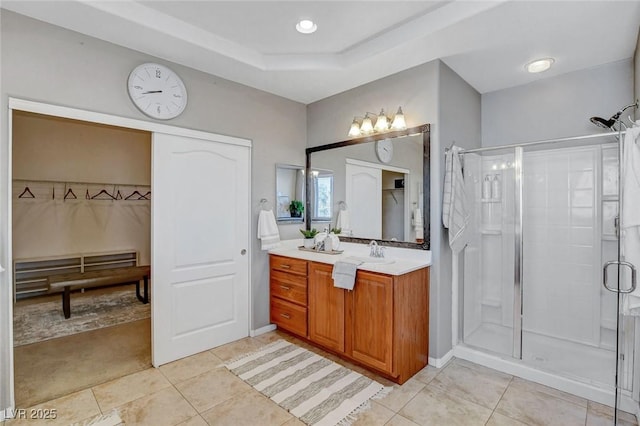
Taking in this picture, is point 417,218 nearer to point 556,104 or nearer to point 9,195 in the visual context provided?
point 556,104

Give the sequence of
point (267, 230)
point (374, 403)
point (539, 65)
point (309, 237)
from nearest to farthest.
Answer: point (374, 403)
point (539, 65)
point (267, 230)
point (309, 237)

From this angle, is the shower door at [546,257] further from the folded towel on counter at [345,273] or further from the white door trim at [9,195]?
the white door trim at [9,195]

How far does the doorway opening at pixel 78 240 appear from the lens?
2.97 metres

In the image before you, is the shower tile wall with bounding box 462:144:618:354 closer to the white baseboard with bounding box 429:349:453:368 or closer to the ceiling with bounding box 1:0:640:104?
the white baseboard with bounding box 429:349:453:368

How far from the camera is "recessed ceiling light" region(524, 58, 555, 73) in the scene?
2673mm

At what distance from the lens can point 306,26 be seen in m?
2.42

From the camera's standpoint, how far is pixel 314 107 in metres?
3.78

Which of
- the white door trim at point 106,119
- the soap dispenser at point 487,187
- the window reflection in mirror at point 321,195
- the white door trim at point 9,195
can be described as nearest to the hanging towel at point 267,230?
the window reflection in mirror at point 321,195

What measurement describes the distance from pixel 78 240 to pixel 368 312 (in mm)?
5158

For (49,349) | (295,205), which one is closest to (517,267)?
(295,205)

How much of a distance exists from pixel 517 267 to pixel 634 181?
110 cm

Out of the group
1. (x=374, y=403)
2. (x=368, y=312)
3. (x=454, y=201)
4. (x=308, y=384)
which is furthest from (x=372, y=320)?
(x=454, y=201)

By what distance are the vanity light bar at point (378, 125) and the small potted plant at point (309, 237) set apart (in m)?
1.20

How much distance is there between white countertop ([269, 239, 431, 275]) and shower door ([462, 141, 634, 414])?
639 mm
